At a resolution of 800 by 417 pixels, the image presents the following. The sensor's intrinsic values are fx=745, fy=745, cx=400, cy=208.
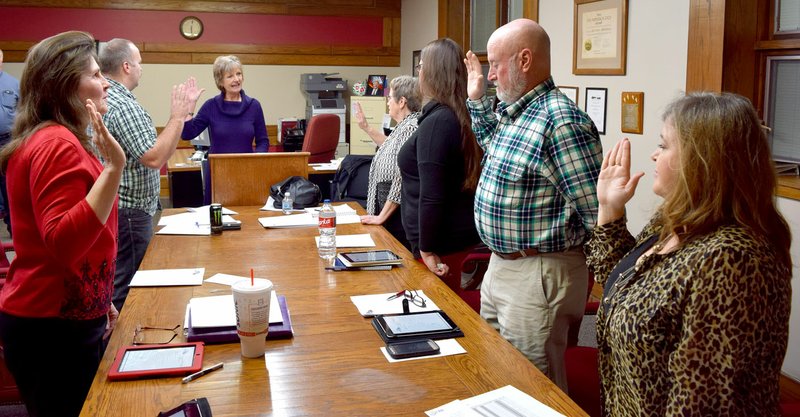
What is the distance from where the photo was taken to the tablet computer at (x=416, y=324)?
205 centimetres

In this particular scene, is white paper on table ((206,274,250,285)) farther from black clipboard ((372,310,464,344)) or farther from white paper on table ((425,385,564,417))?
white paper on table ((425,385,564,417))

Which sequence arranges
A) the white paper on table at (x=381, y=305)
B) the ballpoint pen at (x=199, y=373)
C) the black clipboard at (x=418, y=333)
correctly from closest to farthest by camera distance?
the ballpoint pen at (x=199, y=373) < the black clipboard at (x=418, y=333) < the white paper on table at (x=381, y=305)

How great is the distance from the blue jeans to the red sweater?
3.91 ft

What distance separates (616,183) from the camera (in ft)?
6.43

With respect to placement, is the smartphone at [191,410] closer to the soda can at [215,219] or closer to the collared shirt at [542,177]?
the collared shirt at [542,177]

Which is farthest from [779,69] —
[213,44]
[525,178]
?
[213,44]

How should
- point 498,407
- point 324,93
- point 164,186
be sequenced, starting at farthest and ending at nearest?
point 324,93 < point 164,186 < point 498,407

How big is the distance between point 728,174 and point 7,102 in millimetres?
5656

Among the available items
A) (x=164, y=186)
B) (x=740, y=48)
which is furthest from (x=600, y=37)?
(x=164, y=186)

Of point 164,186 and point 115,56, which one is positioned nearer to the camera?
point 115,56

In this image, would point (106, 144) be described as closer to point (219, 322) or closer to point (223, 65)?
point (219, 322)

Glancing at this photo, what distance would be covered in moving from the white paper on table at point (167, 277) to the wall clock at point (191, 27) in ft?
21.2

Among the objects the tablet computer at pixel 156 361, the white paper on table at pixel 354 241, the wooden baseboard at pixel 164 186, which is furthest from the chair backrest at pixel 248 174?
the wooden baseboard at pixel 164 186

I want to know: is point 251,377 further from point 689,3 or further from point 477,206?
point 689,3
